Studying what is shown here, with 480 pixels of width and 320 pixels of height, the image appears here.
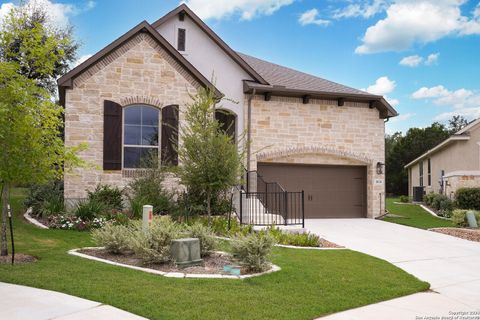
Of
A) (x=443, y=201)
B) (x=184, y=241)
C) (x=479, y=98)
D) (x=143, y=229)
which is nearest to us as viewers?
(x=184, y=241)

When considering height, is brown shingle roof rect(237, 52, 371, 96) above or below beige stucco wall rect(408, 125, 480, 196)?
above

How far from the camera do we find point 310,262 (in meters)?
8.14

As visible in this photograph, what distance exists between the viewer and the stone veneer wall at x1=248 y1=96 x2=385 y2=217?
16688 millimetres

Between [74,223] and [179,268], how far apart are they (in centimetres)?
537

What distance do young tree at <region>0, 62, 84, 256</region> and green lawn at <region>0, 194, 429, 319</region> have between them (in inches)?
60.9

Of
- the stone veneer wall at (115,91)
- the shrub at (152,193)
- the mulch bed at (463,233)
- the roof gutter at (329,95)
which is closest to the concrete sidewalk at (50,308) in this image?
the shrub at (152,193)

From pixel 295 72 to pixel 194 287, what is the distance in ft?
52.0

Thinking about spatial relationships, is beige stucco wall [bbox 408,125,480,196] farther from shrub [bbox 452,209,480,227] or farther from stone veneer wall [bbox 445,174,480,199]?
shrub [bbox 452,209,480,227]

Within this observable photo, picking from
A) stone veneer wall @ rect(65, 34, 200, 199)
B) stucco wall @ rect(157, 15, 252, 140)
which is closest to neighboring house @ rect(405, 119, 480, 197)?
stucco wall @ rect(157, 15, 252, 140)

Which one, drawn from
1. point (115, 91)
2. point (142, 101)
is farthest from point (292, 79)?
point (115, 91)

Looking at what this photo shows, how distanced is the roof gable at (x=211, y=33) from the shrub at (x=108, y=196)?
6.39 meters

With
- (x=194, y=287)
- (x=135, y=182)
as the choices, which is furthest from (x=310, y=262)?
(x=135, y=182)

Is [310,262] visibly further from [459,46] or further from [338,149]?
[459,46]

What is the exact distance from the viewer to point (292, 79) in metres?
18.6
